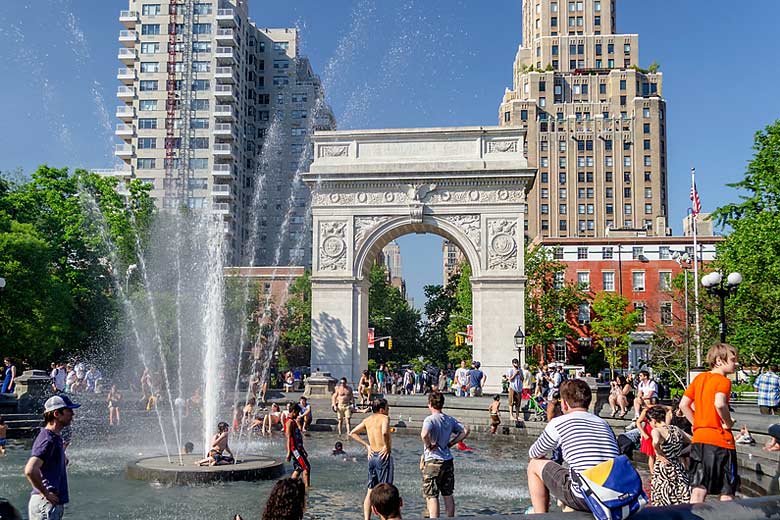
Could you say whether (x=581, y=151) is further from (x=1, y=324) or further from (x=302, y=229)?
(x=1, y=324)

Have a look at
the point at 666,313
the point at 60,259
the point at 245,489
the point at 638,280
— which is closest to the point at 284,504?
the point at 245,489

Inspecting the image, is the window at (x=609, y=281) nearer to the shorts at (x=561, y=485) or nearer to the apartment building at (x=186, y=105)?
the apartment building at (x=186, y=105)

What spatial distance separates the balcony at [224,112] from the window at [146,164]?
8.08 metres

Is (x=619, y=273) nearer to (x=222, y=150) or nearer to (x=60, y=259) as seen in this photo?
(x=60, y=259)

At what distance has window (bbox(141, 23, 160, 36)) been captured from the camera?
77.1 m

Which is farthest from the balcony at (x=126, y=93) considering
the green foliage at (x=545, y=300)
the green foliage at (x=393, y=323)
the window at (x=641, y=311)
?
the window at (x=641, y=311)

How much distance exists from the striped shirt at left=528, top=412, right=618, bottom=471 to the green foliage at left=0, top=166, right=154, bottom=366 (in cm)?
3103

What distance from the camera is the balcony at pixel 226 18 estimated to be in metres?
77.8

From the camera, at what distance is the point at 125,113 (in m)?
76.6

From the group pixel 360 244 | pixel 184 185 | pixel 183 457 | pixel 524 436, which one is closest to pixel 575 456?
pixel 183 457

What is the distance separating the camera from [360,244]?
35.2 metres

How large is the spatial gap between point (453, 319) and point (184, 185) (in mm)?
33135

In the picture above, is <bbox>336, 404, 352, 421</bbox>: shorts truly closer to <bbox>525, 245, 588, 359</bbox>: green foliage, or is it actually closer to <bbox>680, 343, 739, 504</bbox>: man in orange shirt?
<bbox>680, 343, 739, 504</bbox>: man in orange shirt

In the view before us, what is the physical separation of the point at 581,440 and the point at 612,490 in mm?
532
